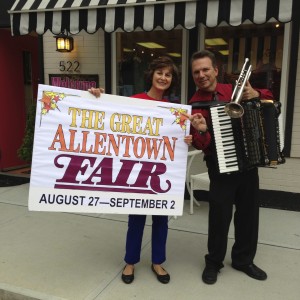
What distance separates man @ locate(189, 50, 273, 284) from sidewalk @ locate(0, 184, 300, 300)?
0.15m

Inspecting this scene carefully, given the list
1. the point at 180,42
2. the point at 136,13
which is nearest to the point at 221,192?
the point at 136,13

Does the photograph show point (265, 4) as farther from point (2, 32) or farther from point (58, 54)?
point (2, 32)

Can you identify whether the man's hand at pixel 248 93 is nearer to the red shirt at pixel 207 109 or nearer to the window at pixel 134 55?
the red shirt at pixel 207 109

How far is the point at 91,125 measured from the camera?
9.11 ft

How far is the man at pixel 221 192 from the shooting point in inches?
108

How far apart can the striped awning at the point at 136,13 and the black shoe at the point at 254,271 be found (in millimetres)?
2108

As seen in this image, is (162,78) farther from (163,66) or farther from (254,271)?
(254,271)

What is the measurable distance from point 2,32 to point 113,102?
4.04m

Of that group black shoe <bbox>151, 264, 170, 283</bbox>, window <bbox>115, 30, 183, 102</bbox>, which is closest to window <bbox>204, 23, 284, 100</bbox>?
window <bbox>115, 30, 183, 102</bbox>

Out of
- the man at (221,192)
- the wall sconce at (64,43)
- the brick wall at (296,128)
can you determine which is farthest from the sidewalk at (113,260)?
the wall sconce at (64,43)

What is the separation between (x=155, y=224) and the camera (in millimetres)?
2945

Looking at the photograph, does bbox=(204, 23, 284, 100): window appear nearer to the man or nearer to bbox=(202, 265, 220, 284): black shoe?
the man

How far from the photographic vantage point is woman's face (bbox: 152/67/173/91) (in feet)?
8.91

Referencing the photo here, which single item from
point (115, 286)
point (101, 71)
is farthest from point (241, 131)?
point (101, 71)
